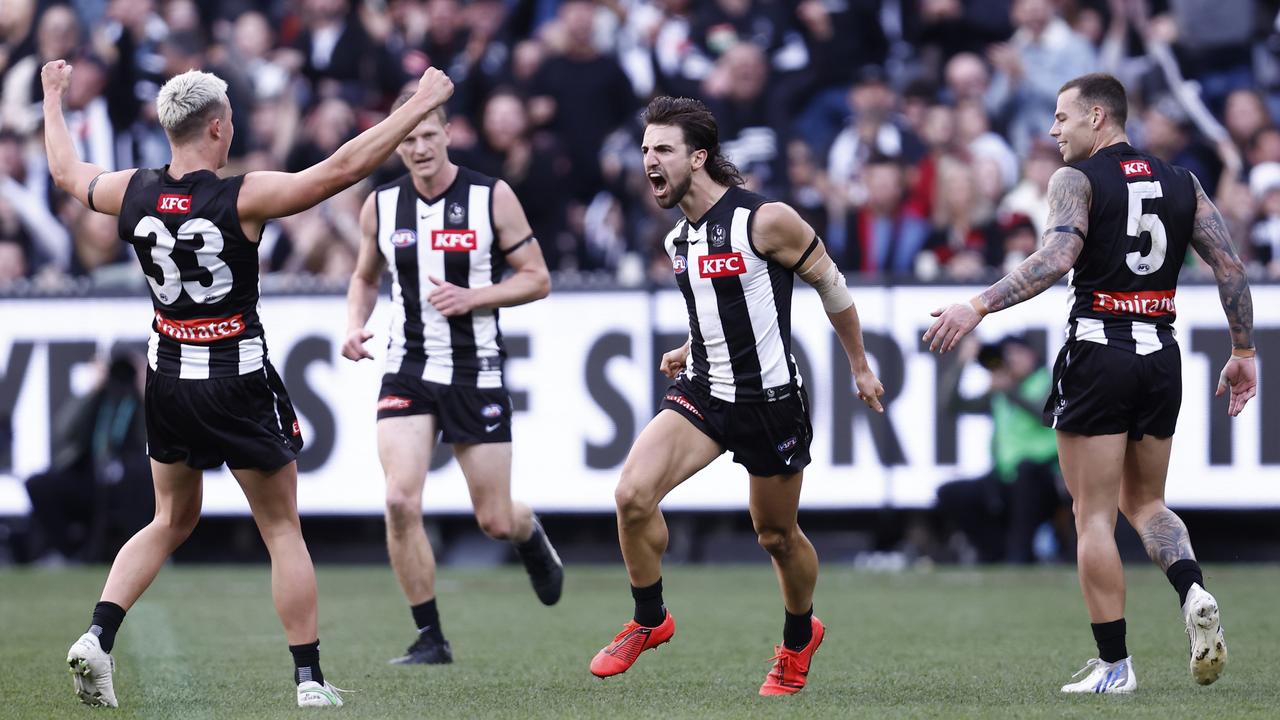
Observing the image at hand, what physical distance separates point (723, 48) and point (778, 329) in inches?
358

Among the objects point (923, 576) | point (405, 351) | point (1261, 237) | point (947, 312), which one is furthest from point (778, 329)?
point (1261, 237)

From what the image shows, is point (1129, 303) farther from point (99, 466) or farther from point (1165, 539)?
point (99, 466)

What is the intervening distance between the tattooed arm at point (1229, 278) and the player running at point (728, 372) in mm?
1372

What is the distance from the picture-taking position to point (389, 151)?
6219 mm

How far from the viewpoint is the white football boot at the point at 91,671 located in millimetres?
6363

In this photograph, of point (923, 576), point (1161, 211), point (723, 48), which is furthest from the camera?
point (723, 48)

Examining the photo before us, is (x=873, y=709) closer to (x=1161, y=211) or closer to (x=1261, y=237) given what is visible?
(x=1161, y=211)

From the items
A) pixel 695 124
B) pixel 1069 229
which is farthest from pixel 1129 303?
pixel 695 124

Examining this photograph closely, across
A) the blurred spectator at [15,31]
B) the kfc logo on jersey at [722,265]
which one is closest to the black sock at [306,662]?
the kfc logo on jersey at [722,265]

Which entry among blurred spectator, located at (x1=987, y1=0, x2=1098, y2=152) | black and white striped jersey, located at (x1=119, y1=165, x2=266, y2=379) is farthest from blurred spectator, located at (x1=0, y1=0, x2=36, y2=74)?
black and white striped jersey, located at (x1=119, y1=165, x2=266, y2=379)

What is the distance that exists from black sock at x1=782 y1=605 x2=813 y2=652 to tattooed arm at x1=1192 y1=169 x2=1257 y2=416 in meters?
1.84

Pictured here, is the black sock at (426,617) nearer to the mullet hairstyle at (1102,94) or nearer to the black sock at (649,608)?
the black sock at (649,608)

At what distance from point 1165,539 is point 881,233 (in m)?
7.17

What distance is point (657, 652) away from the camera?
846 cm
